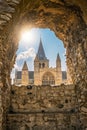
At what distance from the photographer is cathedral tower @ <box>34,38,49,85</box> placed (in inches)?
1893

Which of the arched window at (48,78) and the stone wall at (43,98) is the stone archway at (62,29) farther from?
the arched window at (48,78)

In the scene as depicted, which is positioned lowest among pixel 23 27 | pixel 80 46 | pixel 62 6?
pixel 80 46

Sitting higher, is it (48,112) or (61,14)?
(61,14)

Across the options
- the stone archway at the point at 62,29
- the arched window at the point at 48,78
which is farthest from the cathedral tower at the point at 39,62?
the stone archway at the point at 62,29

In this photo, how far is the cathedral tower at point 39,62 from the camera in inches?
1893

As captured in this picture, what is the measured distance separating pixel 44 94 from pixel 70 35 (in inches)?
88.2

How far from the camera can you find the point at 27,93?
8023mm

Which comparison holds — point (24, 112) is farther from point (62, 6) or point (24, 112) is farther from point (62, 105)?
point (62, 6)

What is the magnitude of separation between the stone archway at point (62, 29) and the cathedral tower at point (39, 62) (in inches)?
1536

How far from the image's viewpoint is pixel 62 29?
842cm

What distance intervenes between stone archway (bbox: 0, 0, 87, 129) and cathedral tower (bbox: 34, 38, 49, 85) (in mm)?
39016

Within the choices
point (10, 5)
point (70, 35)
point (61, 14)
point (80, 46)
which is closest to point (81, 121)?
point (80, 46)

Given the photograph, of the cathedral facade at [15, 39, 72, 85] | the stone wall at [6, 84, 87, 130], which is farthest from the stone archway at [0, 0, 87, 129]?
the cathedral facade at [15, 39, 72, 85]

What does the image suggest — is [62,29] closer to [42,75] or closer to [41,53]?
[42,75]
